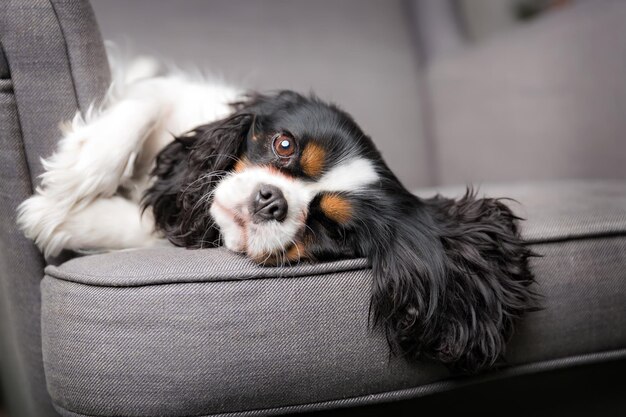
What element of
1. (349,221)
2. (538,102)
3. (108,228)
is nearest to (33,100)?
(108,228)

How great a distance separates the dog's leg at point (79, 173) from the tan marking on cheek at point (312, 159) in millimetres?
370

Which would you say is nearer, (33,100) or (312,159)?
(33,100)

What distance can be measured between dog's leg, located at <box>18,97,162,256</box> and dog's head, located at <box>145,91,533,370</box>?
0.12 metres

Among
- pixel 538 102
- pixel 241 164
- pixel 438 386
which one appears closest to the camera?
pixel 438 386

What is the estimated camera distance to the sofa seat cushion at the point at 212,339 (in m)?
0.95

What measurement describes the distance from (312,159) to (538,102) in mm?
1437

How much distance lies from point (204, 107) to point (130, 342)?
2.55 ft

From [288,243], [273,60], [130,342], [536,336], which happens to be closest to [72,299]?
[130,342]

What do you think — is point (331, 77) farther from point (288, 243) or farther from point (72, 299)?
point (72, 299)

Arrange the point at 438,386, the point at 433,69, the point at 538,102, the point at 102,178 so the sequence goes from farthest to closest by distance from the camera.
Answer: the point at 433,69 → the point at 538,102 → the point at 102,178 → the point at 438,386

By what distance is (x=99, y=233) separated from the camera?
4.05 feet

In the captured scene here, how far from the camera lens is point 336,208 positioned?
3.90 ft

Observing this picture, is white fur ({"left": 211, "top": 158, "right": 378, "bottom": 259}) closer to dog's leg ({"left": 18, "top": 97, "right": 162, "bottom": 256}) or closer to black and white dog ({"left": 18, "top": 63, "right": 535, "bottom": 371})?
black and white dog ({"left": 18, "top": 63, "right": 535, "bottom": 371})

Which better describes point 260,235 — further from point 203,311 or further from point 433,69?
point 433,69
